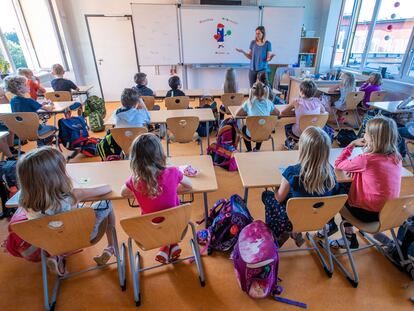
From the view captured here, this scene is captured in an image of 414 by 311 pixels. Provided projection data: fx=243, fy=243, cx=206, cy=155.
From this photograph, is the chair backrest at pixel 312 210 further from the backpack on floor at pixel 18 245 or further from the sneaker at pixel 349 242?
the backpack on floor at pixel 18 245

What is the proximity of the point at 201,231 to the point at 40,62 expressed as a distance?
6.26m

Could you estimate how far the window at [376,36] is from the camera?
4453 millimetres

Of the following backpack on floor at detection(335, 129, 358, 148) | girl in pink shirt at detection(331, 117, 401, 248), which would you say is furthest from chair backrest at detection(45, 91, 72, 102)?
backpack on floor at detection(335, 129, 358, 148)

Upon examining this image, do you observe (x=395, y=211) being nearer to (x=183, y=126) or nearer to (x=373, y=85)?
(x=183, y=126)

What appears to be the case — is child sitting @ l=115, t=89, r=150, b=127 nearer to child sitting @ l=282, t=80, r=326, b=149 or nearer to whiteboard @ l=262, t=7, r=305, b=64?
child sitting @ l=282, t=80, r=326, b=149

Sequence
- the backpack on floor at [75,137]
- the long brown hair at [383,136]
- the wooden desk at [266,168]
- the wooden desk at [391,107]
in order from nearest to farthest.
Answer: the long brown hair at [383,136] → the wooden desk at [266,168] → the wooden desk at [391,107] → the backpack on floor at [75,137]

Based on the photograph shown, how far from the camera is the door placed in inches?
232

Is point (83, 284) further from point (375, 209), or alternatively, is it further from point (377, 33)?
point (377, 33)

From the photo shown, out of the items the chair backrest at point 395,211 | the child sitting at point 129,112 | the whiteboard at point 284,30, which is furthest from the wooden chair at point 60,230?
the whiteboard at point 284,30

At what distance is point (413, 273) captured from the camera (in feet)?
5.65

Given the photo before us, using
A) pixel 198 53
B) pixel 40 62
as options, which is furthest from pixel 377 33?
pixel 40 62

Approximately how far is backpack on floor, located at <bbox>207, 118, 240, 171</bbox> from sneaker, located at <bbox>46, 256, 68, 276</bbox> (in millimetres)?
1986

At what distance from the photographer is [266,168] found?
1.80 m

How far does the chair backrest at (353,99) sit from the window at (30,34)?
6325mm
